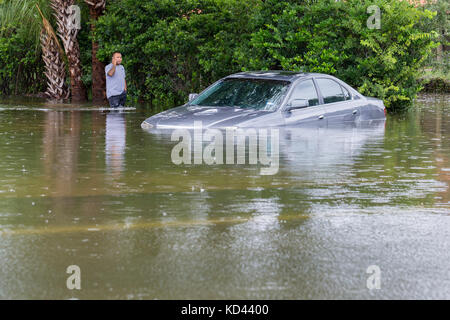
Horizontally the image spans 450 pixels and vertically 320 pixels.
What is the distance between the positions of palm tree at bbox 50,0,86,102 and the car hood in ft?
40.3

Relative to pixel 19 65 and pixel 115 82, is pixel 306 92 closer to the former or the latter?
pixel 115 82

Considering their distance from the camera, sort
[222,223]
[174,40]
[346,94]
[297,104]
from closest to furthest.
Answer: [222,223]
[297,104]
[346,94]
[174,40]

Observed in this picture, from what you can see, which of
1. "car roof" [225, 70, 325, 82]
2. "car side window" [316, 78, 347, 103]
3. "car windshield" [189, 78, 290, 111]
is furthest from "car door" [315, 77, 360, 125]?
"car windshield" [189, 78, 290, 111]

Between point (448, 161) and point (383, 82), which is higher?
point (383, 82)

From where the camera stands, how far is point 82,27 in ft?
92.7

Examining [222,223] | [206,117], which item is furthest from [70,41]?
[222,223]

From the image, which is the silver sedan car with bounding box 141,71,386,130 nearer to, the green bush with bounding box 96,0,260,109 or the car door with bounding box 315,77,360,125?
the car door with bounding box 315,77,360,125

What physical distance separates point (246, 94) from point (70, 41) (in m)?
12.6

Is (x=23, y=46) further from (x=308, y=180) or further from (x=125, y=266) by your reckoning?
(x=125, y=266)

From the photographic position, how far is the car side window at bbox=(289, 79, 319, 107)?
A: 602 inches

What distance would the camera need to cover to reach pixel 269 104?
49.5 feet

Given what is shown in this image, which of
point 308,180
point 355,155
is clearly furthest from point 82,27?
point 308,180

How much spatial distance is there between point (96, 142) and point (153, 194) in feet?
17.4

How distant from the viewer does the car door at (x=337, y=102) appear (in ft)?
51.1
